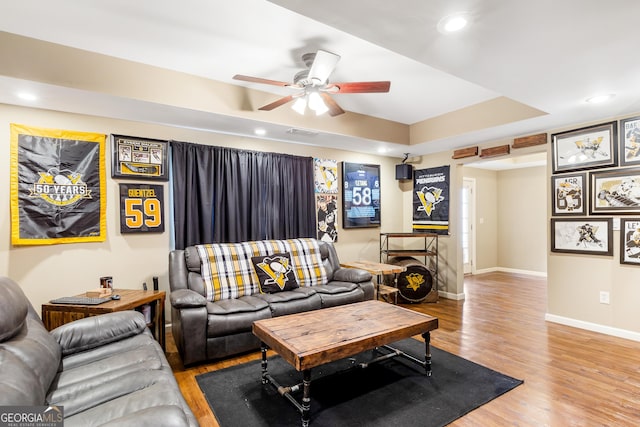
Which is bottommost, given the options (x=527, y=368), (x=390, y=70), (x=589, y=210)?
(x=527, y=368)

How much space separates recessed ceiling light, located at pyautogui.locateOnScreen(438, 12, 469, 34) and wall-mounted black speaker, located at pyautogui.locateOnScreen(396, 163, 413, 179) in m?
3.81

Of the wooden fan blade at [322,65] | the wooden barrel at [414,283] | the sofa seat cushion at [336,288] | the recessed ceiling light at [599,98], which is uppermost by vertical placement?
the wooden fan blade at [322,65]

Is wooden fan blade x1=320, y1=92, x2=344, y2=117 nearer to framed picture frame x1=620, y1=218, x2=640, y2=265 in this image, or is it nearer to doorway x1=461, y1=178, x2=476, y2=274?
framed picture frame x1=620, y1=218, x2=640, y2=265

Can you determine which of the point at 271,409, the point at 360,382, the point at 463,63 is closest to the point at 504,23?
the point at 463,63

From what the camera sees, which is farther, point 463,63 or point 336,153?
point 336,153

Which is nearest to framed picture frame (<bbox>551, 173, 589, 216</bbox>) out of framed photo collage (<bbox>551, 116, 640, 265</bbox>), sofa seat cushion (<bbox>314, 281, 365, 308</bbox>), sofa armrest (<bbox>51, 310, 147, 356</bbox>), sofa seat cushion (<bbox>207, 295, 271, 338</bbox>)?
framed photo collage (<bbox>551, 116, 640, 265</bbox>)

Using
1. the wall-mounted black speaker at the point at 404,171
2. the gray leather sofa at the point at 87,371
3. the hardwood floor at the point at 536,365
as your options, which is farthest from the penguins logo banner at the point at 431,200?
the gray leather sofa at the point at 87,371

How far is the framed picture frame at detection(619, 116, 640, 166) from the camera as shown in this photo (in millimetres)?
3321

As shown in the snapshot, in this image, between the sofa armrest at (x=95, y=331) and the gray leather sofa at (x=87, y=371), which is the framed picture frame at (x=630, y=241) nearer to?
the gray leather sofa at (x=87, y=371)

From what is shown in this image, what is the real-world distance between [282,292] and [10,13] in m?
3.12

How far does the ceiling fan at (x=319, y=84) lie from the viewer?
248 centimetres

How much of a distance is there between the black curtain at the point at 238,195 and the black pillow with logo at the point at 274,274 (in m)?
0.51

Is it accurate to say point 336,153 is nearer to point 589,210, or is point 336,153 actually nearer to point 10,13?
point 589,210

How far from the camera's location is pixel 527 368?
2758 mm
